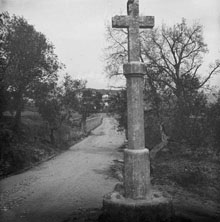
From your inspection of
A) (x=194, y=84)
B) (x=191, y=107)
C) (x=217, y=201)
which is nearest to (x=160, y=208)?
(x=217, y=201)

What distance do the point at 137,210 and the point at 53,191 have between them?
5.30 meters

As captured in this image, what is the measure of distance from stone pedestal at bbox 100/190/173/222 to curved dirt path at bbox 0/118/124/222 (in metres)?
2.03

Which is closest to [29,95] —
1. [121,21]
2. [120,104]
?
[120,104]

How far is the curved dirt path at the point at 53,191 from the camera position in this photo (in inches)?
272

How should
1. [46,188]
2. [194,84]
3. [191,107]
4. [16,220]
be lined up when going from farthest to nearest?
[194,84], [191,107], [46,188], [16,220]

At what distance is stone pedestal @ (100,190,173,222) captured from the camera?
4.77 metres

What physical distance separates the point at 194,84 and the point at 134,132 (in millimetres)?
13301

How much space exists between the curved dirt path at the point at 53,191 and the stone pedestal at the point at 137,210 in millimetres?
2033

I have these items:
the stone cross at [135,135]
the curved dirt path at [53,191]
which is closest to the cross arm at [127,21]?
the stone cross at [135,135]

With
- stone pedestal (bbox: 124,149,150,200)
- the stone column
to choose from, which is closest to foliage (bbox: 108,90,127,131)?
the stone column

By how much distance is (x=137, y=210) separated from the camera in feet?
15.7

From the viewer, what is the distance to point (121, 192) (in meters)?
5.53

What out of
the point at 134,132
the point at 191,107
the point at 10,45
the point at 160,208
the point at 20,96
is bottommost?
the point at 160,208

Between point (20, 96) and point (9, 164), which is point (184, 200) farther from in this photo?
point (20, 96)
